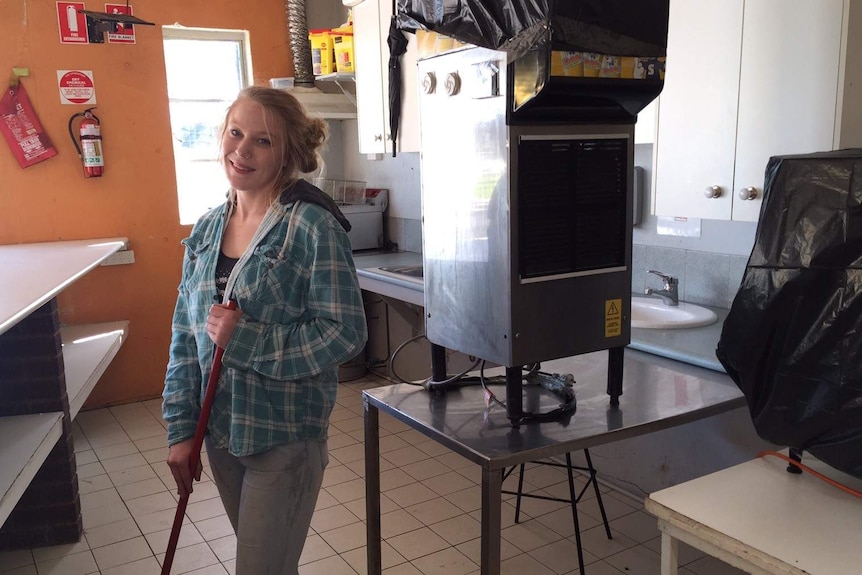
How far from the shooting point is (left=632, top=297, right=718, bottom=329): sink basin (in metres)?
2.52

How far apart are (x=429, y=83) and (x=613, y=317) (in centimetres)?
70

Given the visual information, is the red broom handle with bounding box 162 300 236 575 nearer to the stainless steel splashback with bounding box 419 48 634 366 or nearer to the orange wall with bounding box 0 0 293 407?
the stainless steel splashback with bounding box 419 48 634 366

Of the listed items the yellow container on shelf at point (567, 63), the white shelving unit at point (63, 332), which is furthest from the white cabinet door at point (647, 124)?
the white shelving unit at point (63, 332)

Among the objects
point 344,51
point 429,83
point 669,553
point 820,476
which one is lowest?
point 669,553

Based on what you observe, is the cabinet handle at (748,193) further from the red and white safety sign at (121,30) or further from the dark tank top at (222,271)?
the red and white safety sign at (121,30)

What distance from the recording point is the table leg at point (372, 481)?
6.48 ft

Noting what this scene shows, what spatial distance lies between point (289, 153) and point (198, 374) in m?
0.57

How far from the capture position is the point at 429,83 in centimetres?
172

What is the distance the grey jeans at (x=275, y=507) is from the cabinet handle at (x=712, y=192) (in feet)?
4.57

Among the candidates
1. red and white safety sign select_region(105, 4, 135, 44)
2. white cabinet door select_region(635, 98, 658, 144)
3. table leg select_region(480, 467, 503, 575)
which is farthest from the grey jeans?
red and white safety sign select_region(105, 4, 135, 44)

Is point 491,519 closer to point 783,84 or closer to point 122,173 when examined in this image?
point 783,84

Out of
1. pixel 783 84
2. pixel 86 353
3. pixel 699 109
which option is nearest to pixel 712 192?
pixel 699 109

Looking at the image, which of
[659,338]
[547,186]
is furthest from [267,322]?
[659,338]

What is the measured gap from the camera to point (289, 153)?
174cm
